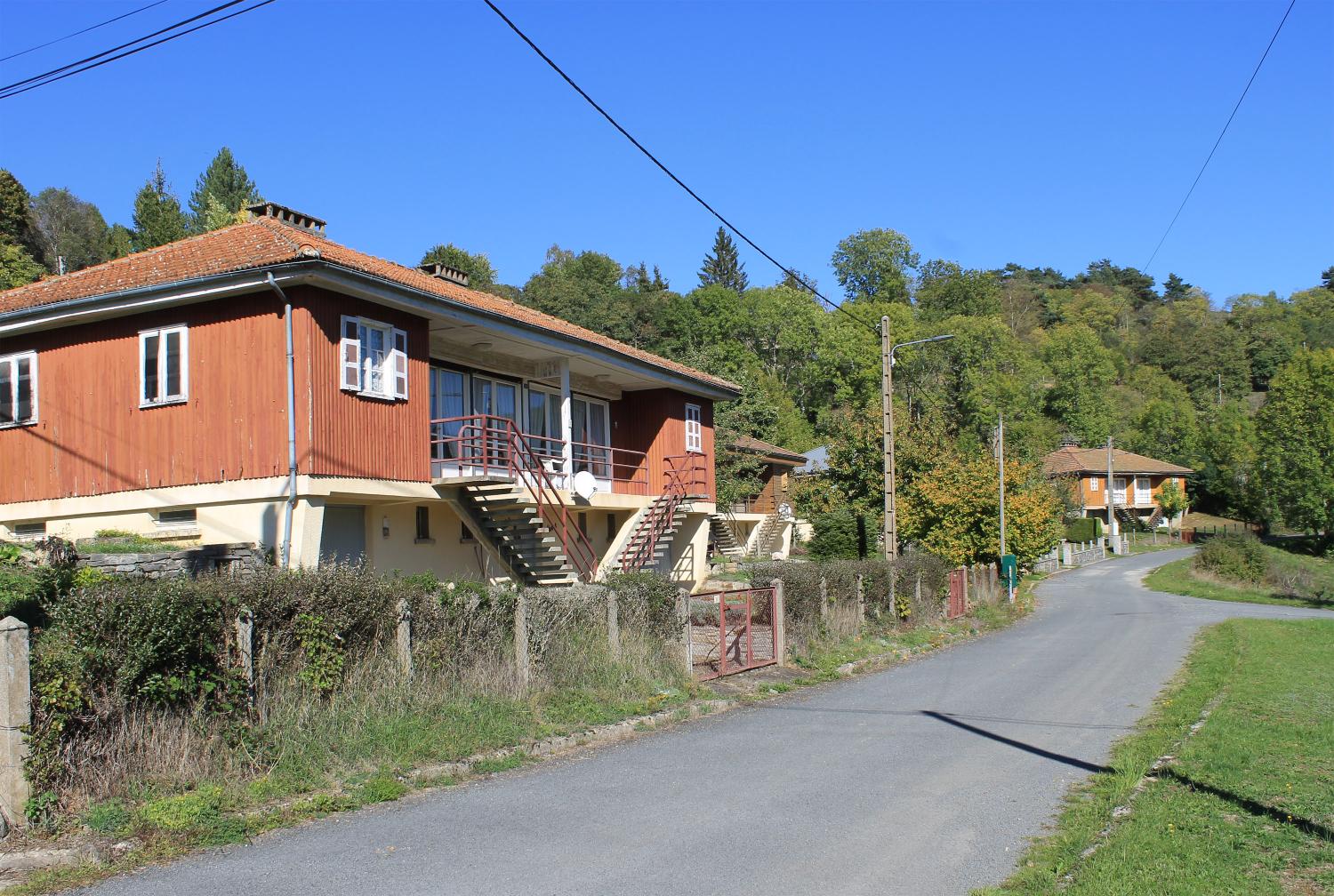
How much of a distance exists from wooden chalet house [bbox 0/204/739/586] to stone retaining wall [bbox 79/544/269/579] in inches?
27.1

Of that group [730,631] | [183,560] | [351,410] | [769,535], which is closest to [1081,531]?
[769,535]

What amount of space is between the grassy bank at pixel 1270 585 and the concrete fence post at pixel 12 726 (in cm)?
4273

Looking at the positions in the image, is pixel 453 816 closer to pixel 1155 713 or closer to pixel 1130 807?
pixel 1130 807

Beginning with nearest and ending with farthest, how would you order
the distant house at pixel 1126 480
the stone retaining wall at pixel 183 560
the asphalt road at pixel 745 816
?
the asphalt road at pixel 745 816
the stone retaining wall at pixel 183 560
the distant house at pixel 1126 480

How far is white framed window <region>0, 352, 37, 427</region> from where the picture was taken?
732 inches

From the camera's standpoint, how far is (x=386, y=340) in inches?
699

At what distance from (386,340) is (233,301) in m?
2.43

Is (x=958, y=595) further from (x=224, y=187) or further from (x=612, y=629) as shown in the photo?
(x=224, y=187)

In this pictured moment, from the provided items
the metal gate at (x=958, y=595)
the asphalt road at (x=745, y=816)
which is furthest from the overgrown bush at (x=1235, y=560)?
the asphalt road at (x=745, y=816)

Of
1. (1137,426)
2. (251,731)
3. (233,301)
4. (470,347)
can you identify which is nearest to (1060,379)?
(1137,426)

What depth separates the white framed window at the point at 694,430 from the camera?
29.0 meters

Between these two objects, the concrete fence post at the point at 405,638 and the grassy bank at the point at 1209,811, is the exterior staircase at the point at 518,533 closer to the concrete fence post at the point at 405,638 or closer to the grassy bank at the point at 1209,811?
the concrete fence post at the point at 405,638

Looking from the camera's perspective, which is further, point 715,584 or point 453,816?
point 715,584

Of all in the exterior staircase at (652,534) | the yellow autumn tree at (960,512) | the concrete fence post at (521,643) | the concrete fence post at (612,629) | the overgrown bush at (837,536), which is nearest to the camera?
the concrete fence post at (521,643)
